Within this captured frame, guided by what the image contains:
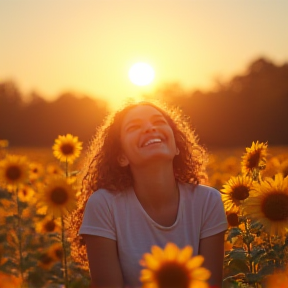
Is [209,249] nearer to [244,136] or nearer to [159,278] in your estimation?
[159,278]

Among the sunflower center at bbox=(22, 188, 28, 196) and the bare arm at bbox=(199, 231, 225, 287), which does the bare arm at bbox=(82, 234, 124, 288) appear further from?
the sunflower center at bbox=(22, 188, 28, 196)

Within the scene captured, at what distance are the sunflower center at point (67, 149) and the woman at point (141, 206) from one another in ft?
8.67

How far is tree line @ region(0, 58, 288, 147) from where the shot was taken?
2494 centimetres

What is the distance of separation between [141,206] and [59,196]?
1.58 metres

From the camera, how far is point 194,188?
12.6ft

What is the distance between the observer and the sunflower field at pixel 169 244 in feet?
7.47

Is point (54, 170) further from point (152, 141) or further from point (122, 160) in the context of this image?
point (152, 141)

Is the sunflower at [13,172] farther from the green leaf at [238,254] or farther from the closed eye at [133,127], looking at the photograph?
the green leaf at [238,254]

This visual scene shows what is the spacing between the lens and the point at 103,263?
11.3ft

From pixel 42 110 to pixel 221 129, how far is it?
1237 cm

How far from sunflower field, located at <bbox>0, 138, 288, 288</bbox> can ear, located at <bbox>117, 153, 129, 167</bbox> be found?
0.59 m

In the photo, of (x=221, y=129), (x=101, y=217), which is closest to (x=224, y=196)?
(x=101, y=217)

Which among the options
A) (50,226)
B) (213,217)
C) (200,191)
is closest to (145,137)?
(200,191)

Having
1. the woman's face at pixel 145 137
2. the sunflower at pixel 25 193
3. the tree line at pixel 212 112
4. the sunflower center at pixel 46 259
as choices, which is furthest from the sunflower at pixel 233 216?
the tree line at pixel 212 112
